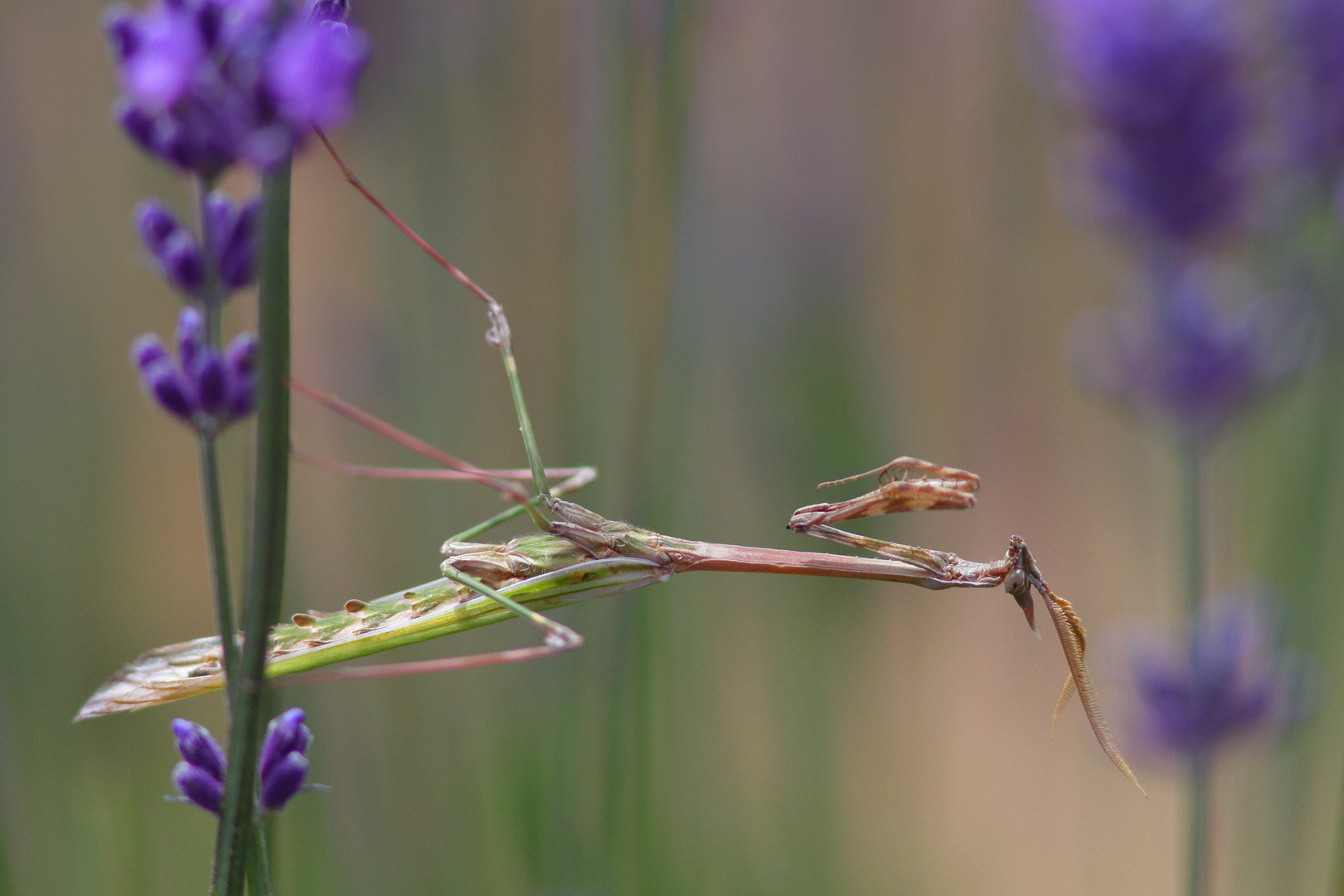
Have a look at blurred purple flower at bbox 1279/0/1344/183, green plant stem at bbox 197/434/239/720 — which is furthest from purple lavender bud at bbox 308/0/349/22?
blurred purple flower at bbox 1279/0/1344/183

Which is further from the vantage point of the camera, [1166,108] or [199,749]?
[1166,108]

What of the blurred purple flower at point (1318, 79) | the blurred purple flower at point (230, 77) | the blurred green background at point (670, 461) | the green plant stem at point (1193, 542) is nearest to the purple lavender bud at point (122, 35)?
the blurred purple flower at point (230, 77)

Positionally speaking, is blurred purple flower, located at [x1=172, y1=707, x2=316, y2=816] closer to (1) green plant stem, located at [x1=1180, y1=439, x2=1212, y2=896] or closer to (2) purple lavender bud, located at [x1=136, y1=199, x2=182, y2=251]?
(2) purple lavender bud, located at [x1=136, y1=199, x2=182, y2=251]

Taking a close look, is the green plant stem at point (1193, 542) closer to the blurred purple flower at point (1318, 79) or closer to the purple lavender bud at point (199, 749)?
the blurred purple flower at point (1318, 79)

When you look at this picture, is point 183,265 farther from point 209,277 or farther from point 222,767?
point 222,767

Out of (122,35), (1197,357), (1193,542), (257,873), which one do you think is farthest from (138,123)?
(1197,357)

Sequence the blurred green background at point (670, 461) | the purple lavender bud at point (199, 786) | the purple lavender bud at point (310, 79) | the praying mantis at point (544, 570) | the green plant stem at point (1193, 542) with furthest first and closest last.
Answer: the blurred green background at point (670, 461) < the green plant stem at point (1193, 542) < the praying mantis at point (544, 570) < the purple lavender bud at point (199, 786) < the purple lavender bud at point (310, 79)

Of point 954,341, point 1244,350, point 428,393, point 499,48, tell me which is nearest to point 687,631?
point 428,393
